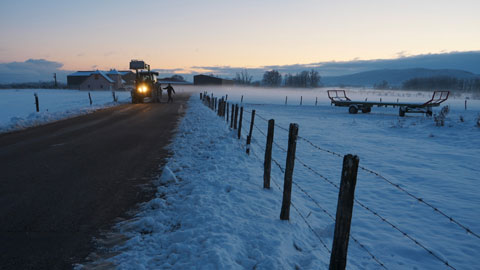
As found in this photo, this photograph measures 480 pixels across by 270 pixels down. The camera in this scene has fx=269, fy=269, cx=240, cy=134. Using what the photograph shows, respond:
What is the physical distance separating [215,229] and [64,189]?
3460 mm

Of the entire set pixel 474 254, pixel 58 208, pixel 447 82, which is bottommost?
pixel 474 254

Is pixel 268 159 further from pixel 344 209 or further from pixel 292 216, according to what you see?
pixel 344 209

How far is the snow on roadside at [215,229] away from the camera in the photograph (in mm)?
3268

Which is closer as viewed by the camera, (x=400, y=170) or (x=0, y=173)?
(x=0, y=173)

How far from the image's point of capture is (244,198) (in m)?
5.19

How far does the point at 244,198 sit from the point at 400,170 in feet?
19.2

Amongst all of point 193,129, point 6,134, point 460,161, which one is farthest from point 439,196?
point 6,134

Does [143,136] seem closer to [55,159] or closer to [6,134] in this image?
[55,159]

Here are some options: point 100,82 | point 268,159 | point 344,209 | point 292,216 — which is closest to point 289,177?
point 292,216

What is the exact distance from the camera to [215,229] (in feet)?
12.9

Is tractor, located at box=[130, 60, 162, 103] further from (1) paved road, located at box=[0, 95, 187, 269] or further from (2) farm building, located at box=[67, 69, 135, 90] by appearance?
(2) farm building, located at box=[67, 69, 135, 90]

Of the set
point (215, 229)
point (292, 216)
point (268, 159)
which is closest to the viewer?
point (215, 229)

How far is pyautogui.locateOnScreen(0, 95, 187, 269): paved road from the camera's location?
3.49 m

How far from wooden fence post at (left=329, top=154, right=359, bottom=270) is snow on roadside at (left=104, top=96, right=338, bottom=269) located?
1.85 feet
